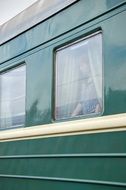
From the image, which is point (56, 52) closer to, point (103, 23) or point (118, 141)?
point (103, 23)

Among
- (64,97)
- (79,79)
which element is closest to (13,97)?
(64,97)

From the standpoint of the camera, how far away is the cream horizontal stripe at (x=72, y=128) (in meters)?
3.27

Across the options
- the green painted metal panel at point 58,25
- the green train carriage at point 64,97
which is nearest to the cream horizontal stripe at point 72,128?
the green train carriage at point 64,97

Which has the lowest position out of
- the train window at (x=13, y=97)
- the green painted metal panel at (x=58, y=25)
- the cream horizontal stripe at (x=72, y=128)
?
the cream horizontal stripe at (x=72, y=128)

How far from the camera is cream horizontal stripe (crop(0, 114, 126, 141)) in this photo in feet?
10.7

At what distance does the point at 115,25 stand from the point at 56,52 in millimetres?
866

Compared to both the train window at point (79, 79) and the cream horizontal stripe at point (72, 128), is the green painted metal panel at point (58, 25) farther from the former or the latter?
the cream horizontal stripe at point (72, 128)

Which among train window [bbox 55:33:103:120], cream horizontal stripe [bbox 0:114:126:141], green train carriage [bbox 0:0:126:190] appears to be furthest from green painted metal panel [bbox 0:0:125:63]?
cream horizontal stripe [bbox 0:114:126:141]

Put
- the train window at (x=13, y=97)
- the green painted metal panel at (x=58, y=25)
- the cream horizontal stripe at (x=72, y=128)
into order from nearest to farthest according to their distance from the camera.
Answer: the cream horizontal stripe at (x=72, y=128)
the green painted metal panel at (x=58, y=25)
the train window at (x=13, y=97)

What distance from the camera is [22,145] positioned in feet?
14.6

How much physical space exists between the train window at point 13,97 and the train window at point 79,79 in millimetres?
655

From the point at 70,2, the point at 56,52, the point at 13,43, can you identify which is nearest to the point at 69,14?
the point at 70,2

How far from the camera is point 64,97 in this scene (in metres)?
4.01

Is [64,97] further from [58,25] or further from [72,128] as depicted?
[58,25]
